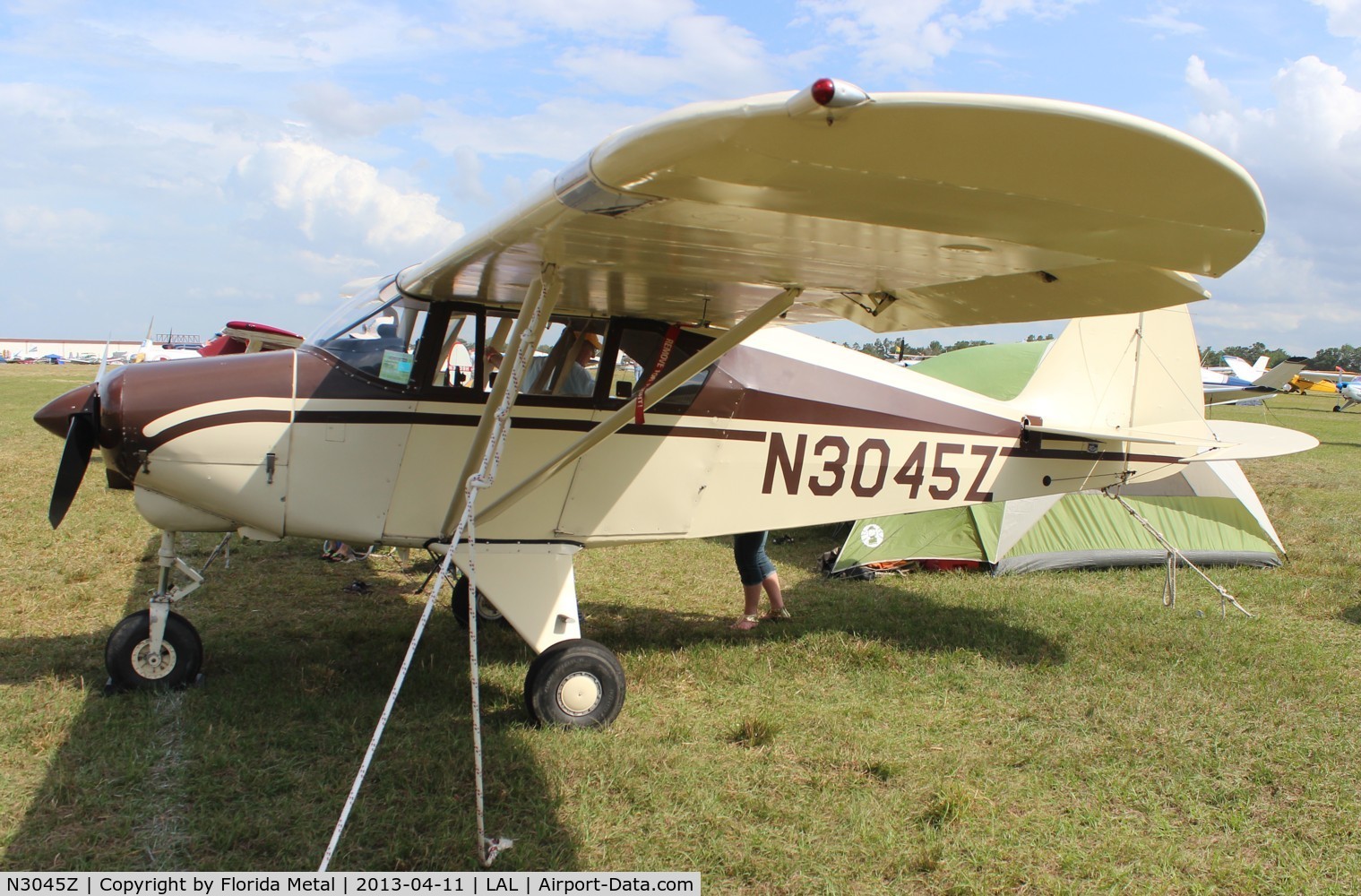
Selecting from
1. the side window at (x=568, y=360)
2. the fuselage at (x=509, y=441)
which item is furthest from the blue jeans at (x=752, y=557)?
the side window at (x=568, y=360)

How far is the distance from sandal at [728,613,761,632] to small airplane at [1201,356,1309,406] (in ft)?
12.0

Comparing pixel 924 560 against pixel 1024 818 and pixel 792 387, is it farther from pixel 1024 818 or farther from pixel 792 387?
pixel 1024 818

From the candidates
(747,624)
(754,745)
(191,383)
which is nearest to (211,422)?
(191,383)

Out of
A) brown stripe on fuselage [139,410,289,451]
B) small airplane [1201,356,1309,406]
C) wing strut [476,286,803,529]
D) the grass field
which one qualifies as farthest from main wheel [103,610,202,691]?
small airplane [1201,356,1309,406]

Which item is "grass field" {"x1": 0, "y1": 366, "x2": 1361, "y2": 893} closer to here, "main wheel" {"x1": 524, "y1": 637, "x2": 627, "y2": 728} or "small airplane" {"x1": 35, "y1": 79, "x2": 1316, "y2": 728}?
"main wheel" {"x1": 524, "y1": 637, "x2": 627, "y2": 728}

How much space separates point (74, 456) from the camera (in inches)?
173

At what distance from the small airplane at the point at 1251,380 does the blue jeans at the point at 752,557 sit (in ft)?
11.2

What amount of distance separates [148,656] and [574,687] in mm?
2208

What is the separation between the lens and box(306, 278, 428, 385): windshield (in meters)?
4.70

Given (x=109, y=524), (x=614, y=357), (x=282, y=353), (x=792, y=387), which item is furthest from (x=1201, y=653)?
(x=109, y=524)

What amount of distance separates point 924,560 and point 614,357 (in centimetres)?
435

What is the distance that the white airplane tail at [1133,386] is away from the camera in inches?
249

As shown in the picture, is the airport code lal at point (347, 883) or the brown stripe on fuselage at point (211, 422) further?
the brown stripe on fuselage at point (211, 422)

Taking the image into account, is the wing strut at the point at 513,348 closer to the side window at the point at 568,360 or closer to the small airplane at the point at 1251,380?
the side window at the point at 568,360
